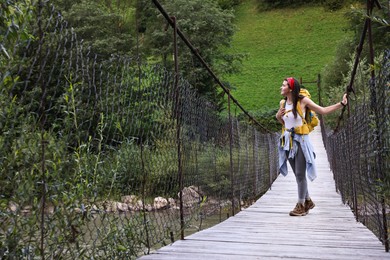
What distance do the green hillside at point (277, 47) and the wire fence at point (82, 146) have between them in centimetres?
1867

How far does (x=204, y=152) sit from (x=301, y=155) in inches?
28.6

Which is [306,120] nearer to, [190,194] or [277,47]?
[190,194]

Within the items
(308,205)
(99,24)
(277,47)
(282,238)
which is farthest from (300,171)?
(277,47)

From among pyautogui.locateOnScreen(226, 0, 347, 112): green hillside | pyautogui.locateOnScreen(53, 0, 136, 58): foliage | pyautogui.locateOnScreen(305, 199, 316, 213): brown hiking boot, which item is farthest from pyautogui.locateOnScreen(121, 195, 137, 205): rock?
pyautogui.locateOnScreen(226, 0, 347, 112): green hillside

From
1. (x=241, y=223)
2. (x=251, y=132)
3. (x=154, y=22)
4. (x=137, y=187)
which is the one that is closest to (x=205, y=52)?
(x=154, y=22)

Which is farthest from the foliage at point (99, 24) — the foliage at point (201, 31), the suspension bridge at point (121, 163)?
the suspension bridge at point (121, 163)

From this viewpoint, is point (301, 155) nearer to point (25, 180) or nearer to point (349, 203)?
point (349, 203)

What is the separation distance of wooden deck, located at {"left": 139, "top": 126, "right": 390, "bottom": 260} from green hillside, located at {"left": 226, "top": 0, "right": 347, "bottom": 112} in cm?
1736

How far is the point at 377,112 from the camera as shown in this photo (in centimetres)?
190

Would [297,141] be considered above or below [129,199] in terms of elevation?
above

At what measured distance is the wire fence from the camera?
105 cm

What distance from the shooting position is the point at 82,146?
1.36 meters

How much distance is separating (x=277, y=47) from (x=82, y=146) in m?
30.9

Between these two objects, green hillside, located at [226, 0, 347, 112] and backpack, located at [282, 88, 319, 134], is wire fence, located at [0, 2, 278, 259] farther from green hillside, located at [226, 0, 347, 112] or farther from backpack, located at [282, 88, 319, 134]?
green hillside, located at [226, 0, 347, 112]
